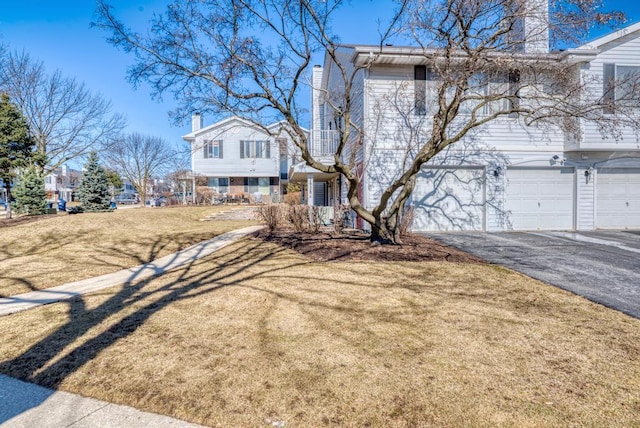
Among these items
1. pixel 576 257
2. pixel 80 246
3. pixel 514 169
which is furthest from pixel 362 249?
pixel 80 246

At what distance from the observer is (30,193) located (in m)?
18.6

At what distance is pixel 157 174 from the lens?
36688 millimetres

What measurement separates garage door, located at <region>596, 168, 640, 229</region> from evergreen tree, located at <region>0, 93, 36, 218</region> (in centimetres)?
2618

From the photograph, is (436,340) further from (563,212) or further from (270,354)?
→ (563,212)

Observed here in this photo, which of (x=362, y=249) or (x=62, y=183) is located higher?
(x=62, y=183)

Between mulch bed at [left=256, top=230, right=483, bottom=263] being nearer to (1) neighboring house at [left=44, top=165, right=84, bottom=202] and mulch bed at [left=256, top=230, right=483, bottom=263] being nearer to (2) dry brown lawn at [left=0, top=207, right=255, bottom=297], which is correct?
(2) dry brown lawn at [left=0, top=207, right=255, bottom=297]

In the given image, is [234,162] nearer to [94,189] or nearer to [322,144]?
[94,189]

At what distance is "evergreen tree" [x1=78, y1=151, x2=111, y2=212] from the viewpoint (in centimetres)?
2000

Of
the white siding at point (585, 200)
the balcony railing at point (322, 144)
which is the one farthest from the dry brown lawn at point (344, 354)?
the balcony railing at point (322, 144)

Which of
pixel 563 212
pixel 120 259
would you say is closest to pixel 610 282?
pixel 563 212

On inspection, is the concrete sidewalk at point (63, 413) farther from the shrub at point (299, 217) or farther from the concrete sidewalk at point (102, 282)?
the shrub at point (299, 217)

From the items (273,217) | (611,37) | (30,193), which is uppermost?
(611,37)

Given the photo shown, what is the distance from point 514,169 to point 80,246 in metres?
14.5

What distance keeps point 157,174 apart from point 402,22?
34.3 meters
